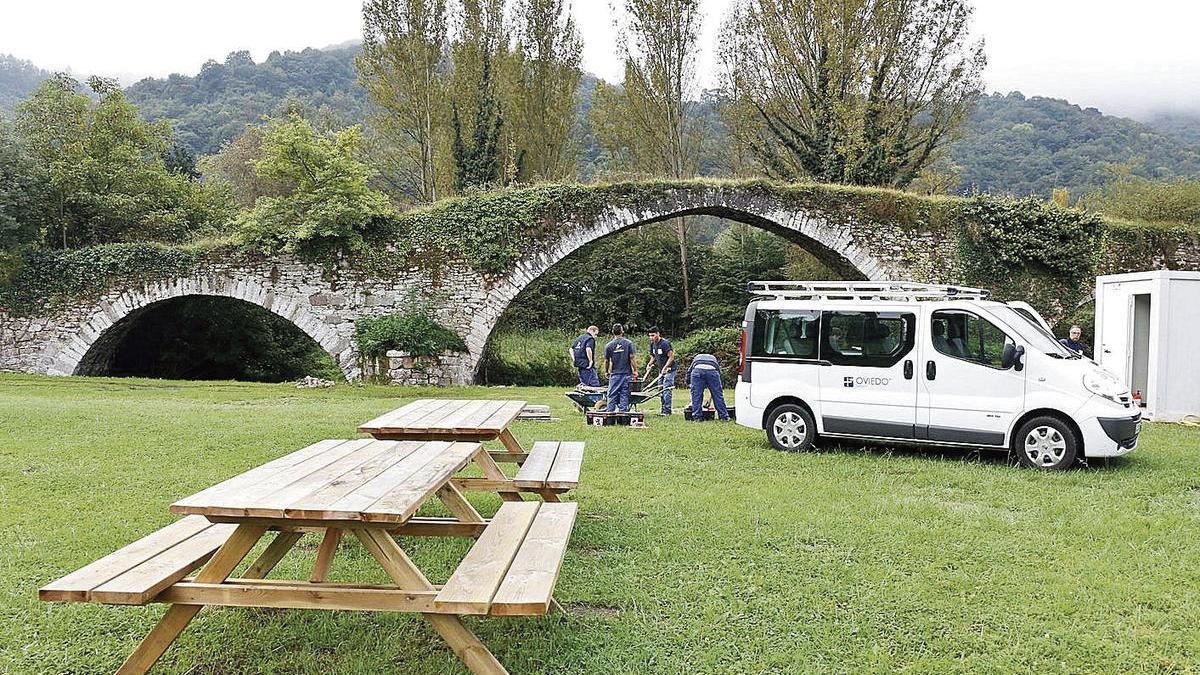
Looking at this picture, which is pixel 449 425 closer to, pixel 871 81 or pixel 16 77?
pixel 871 81

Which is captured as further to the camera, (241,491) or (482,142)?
(482,142)

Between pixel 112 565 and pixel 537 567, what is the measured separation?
1.44m

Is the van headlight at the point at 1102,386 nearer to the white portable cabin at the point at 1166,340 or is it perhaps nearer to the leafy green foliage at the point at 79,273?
the white portable cabin at the point at 1166,340

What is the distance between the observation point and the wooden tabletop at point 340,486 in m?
2.59

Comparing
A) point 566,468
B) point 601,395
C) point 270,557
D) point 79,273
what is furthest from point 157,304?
point 270,557

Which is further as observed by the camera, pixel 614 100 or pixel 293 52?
pixel 293 52

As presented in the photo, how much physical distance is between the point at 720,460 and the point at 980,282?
12.8 metres

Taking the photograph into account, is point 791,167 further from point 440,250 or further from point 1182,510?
point 1182,510

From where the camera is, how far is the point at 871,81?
837 inches

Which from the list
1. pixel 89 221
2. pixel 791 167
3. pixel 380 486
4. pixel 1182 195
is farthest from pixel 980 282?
pixel 89 221

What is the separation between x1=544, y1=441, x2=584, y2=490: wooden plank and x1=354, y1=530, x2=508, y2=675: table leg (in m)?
1.56

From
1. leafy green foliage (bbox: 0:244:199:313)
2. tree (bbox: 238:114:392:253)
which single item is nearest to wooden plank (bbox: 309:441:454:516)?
tree (bbox: 238:114:392:253)

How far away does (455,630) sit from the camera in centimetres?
271

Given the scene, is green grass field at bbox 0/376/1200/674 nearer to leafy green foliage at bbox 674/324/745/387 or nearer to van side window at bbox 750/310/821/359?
van side window at bbox 750/310/821/359
